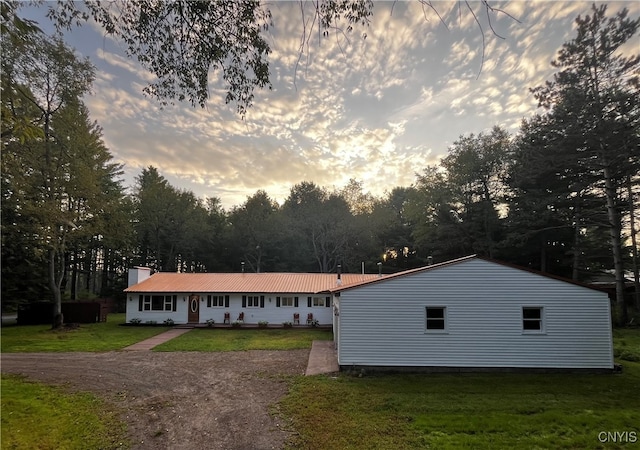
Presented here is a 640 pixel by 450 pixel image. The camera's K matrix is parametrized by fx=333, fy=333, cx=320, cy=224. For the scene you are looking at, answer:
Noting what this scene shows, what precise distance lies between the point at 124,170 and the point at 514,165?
3974cm

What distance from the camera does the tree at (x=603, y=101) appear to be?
1806 centimetres

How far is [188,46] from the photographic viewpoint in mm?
5246

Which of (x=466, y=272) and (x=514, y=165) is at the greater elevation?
(x=514, y=165)

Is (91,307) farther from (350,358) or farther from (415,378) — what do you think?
(415,378)

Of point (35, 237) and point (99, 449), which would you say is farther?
point (35, 237)

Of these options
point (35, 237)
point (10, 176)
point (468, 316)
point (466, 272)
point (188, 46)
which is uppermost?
point (10, 176)

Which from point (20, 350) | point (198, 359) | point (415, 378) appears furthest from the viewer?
point (20, 350)

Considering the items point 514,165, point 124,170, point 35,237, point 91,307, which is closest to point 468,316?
point 514,165

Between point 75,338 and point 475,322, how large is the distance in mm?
20965

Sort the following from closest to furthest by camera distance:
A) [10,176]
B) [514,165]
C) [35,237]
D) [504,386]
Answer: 1. [504,386]
2. [10,176]
3. [35,237]
4. [514,165]

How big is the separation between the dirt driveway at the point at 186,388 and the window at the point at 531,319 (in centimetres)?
825

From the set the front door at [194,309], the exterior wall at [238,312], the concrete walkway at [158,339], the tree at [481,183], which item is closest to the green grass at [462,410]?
the concrete walkway at [158,339]

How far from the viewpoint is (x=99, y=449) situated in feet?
21.2

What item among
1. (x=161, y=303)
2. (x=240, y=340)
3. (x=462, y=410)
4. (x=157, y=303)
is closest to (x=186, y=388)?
(x=462, y=410)
